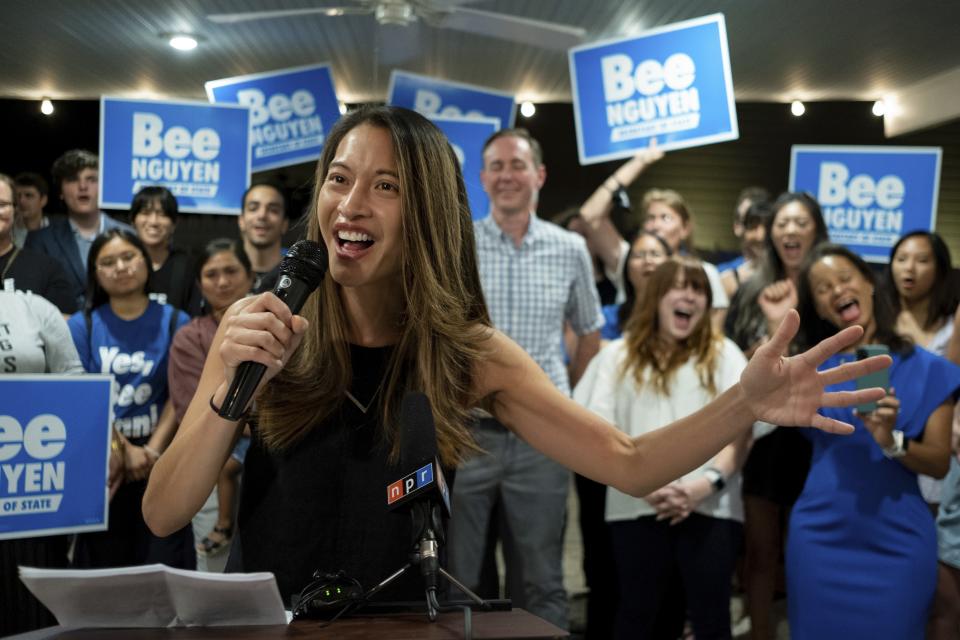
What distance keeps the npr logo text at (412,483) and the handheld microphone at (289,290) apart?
299 millimetres

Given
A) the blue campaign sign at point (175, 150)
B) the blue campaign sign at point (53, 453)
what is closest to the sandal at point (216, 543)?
the blue campaign sign at point (53, 453)

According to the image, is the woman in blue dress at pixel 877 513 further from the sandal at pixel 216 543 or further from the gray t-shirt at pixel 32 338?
the gray t-shirt at pixel 32 338

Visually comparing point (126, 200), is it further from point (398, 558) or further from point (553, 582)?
point (398, 558)

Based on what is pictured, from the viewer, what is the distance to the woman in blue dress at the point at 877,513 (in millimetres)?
3092

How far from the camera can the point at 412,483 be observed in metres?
1.12

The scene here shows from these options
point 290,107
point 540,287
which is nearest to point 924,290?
point 540,287

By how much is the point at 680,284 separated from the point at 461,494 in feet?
3.90

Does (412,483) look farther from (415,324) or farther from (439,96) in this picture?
(439,96)

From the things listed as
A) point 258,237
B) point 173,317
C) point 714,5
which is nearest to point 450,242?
point 173,317

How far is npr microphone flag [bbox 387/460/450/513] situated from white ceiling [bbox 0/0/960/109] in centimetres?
506

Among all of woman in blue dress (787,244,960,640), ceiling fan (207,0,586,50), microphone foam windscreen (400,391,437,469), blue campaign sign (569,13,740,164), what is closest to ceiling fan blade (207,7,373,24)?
ceiling fan (207,0,586,50)

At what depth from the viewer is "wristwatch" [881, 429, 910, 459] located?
3.04 metres

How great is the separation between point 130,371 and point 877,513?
281cm

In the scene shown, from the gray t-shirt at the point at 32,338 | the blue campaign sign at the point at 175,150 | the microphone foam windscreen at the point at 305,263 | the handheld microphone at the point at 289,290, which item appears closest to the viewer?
the handheld microphone at the point at 289,290
